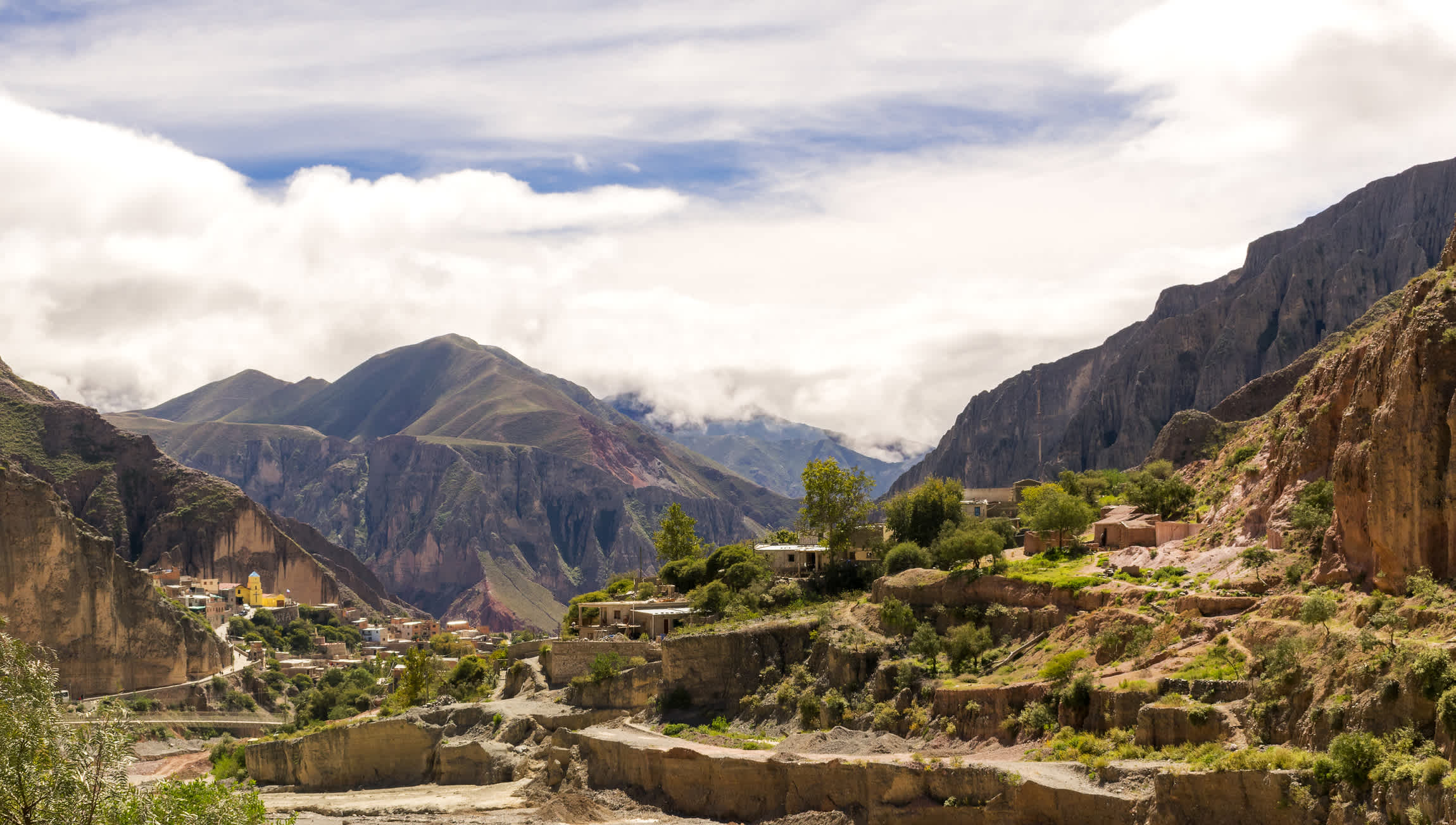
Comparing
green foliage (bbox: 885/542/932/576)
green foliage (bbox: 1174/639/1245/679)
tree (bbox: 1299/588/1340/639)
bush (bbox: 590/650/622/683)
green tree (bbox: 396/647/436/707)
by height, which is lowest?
green tree (bbox: 396/647/436/707)

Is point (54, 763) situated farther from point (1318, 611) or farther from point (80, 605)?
point (80, 605)

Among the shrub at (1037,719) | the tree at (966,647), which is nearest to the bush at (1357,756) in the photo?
the shrub at (1037,719)

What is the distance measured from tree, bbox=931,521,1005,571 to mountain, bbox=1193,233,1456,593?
14.6 metres

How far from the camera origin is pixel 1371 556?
4750cm

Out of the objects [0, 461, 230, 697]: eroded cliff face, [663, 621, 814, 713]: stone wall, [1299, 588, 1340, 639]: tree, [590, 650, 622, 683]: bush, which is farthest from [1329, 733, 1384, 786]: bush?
[0, 461, 230, 697]: eroded cliff face

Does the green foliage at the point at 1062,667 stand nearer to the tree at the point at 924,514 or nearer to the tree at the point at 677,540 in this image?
the tree at the point at 924,514

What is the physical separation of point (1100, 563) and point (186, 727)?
10763 cm

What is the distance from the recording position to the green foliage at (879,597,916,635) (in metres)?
69.1

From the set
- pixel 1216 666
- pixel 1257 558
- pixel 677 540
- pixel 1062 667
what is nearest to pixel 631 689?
pixel 1062 667

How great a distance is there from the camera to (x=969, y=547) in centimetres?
7281

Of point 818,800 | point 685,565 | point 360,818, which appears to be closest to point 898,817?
point 818,800

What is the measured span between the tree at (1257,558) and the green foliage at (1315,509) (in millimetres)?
1597

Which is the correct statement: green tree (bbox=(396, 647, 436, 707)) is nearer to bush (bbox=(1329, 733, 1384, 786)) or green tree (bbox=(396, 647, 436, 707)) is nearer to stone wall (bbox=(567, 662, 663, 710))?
stone wall (bbox=(567, 662, 663, 710))

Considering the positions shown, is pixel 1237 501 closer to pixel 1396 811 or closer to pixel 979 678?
pixel 979 678
